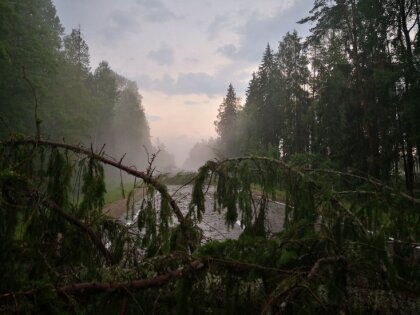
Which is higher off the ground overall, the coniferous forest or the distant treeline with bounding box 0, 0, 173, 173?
the distant treeline with bounding box 0, 0, 173, 173

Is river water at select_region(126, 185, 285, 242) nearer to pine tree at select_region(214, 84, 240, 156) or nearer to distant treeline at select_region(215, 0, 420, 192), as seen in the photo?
distant treeline at select_region(215, 0, 420, 192)

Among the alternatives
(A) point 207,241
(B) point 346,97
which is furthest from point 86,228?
(B) point 346,97

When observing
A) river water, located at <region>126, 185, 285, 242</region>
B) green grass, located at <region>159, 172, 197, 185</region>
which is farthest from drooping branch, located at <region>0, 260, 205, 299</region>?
green grass, located at <region>159, 172, 197, 185</region>

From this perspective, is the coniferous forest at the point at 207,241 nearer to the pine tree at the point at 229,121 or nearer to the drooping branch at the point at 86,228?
the drooping branch at the point at 86,228

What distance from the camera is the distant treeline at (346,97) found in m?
18.0

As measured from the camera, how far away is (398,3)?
62.7ft

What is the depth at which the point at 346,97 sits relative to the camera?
26.2m

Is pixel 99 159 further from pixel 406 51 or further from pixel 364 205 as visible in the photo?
pixel 406 51

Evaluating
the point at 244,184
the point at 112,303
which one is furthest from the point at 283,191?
the point at 112,303

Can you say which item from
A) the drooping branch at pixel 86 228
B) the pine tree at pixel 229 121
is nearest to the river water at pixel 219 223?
the drooping branch at pixel 86 228

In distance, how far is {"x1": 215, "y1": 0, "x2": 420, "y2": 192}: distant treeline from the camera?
1803 centimetres

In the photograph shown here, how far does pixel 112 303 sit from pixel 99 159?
1.76 metres

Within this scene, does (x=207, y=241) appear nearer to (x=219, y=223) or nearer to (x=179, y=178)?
(x=179, y=178)

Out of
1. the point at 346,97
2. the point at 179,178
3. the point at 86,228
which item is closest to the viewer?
the point at 86,228
